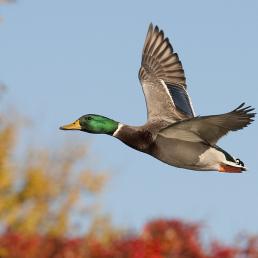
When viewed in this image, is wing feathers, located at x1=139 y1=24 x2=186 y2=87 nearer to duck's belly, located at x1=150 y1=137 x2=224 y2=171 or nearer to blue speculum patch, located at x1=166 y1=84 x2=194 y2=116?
blue speculum patch, located at x1=166 y1=84 x2=194 y2=116

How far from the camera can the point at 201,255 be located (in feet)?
67.6

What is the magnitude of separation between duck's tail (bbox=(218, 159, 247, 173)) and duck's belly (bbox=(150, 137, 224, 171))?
0.06 meters

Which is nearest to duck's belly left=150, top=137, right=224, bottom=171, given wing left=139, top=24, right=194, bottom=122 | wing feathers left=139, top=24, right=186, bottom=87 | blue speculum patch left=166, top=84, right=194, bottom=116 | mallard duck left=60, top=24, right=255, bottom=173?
mallard duck left=60, top=24, right=255, bottom=173

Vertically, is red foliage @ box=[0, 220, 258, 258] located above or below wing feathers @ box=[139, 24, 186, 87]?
below

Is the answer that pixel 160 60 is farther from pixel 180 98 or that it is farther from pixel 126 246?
pixel 126 246

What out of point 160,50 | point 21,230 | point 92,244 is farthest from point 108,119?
point 21,230

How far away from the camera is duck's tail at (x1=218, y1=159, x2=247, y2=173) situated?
10781 mm

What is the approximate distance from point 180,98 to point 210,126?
2.46 meters

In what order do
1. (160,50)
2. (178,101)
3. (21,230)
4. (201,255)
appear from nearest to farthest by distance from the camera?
(178,101), (160,50), (201,255), (21,230)

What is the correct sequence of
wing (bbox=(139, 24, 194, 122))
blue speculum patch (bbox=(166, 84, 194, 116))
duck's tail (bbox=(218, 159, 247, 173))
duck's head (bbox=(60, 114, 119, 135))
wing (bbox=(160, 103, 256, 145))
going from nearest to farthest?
1. wing (bbox=(160, 103, 256, 145))
2. duck's tail (bbox=(218, 159, 247, 173))
3. duck's head (bbox=(60, 114, 119, 135))
4. wing (bbox=(139, 24, 194, 122))
5. blue speculum patch (bbox=(166, 84, 194, 116))

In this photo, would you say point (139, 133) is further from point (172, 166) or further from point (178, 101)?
point (178, 101)

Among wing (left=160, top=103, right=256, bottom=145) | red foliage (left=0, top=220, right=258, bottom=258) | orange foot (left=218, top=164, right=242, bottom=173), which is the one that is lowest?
red foliage (left=0, top=220, right=258, bottom=258)

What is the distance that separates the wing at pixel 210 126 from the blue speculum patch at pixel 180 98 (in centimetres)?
180

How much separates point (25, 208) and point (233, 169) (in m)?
13.0
